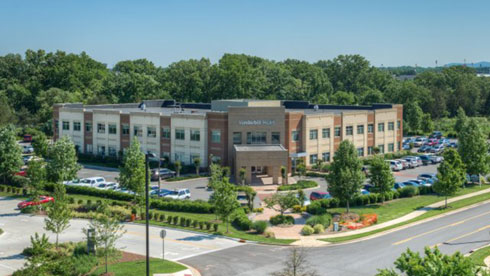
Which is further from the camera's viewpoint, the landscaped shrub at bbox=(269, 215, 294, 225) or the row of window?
the row of window

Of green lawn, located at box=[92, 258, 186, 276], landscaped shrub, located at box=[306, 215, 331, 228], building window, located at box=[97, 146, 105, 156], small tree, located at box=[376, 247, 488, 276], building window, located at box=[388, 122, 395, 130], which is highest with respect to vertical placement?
building window, located at box=[388, 122, 395, 130]

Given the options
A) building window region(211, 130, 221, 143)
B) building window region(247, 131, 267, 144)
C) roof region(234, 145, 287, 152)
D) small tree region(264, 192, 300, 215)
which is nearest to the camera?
small tree region(264, 192, 300, 215)

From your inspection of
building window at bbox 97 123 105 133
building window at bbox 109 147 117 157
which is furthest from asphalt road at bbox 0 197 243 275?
building window at bbox 97 123 105 133

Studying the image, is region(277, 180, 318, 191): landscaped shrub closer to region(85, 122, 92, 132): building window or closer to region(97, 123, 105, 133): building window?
region(97, 123, 105, 133): building window

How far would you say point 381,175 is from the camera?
60375 millimetres

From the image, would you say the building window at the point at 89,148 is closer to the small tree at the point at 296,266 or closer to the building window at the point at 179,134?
the building window at the point at 179,134

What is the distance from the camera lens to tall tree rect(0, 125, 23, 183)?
68938 mm

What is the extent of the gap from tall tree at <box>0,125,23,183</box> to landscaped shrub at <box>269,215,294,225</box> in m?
33.6

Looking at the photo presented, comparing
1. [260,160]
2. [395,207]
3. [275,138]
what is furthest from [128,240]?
[275,138]

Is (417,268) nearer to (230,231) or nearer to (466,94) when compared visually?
(230,231)

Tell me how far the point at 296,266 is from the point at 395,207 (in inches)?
1216

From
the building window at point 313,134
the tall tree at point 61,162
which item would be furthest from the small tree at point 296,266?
the building window at point 313,134

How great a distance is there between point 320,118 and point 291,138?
642cm

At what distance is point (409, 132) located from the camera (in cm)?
13300
